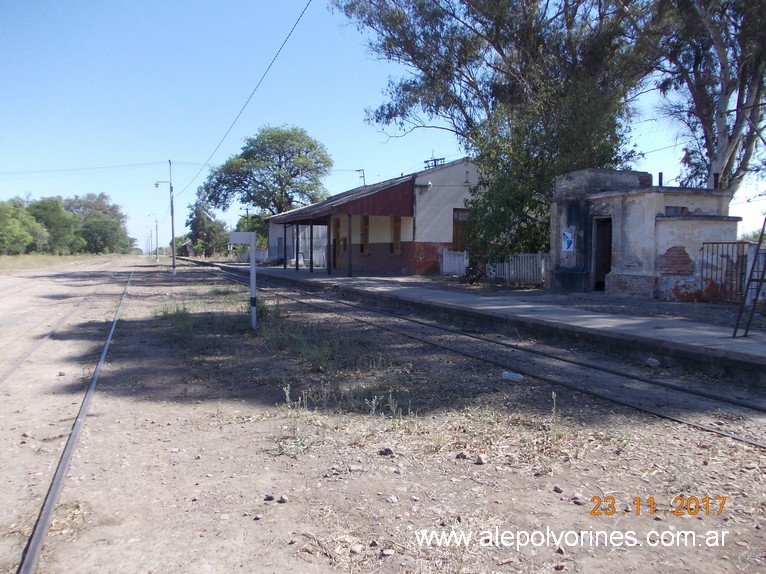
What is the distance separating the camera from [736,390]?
25.4ft

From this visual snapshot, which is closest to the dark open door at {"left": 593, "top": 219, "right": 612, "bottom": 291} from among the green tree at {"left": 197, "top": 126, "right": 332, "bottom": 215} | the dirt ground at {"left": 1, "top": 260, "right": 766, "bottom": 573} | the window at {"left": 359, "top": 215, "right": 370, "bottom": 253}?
the dirt ground at {"left": 1, "top": 260, "right": 766, "bottom": 573}

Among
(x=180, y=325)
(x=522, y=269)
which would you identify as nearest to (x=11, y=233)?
(x=522, y=269)

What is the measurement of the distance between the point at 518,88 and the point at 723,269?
14.8 meters

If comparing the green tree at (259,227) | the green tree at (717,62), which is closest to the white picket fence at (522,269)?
the green tree at (717,62)

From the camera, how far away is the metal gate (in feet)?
50.0

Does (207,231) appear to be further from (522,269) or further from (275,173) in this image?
(522,269)

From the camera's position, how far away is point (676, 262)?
16.0 metres

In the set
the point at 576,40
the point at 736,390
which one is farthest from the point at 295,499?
the point at 576,40

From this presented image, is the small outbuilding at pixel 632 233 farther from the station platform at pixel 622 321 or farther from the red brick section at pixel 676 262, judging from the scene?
the station platform at pixel 622 321

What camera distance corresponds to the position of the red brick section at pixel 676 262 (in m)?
16.0

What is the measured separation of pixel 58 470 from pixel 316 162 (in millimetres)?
55789

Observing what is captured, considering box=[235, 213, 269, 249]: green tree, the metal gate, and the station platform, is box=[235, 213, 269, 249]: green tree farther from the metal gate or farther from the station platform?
the metal gate

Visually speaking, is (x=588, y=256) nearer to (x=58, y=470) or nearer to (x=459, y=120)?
(x=459, y=120)

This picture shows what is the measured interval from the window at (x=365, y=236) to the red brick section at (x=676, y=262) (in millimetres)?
20289
